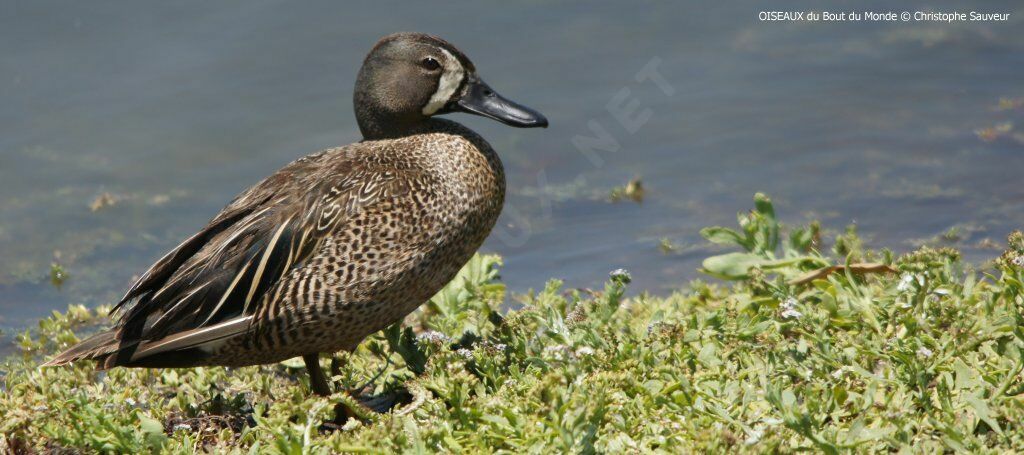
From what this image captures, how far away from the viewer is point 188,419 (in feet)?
13.0

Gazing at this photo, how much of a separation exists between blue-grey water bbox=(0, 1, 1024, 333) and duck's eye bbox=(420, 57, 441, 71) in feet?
7.37

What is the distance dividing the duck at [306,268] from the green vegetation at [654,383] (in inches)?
7.6

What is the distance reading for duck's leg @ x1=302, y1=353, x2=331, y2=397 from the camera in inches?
174

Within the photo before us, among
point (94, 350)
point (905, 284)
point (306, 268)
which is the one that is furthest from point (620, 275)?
point (94, 350)

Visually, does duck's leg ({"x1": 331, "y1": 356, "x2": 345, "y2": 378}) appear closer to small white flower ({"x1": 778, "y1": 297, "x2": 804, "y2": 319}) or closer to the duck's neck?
the duck's neck

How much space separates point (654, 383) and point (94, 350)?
1963mm

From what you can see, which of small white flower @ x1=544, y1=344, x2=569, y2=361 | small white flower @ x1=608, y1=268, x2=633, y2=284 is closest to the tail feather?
small white flower @ x1=544, y1=344, x2=569, y2=361

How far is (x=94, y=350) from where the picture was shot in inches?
164

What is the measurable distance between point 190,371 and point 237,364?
2.08ft

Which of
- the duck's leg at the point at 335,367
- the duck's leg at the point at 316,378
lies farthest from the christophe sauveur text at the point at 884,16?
the duck's leg at the point at 316,378

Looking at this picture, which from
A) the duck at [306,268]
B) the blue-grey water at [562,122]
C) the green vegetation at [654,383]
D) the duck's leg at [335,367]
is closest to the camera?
the green vegetation at [654,383]

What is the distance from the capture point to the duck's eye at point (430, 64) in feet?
16.1

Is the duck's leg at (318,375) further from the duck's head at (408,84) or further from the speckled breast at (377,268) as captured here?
the duck's head at (408,84)

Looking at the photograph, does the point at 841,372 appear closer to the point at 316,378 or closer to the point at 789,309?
the point at 789,309
